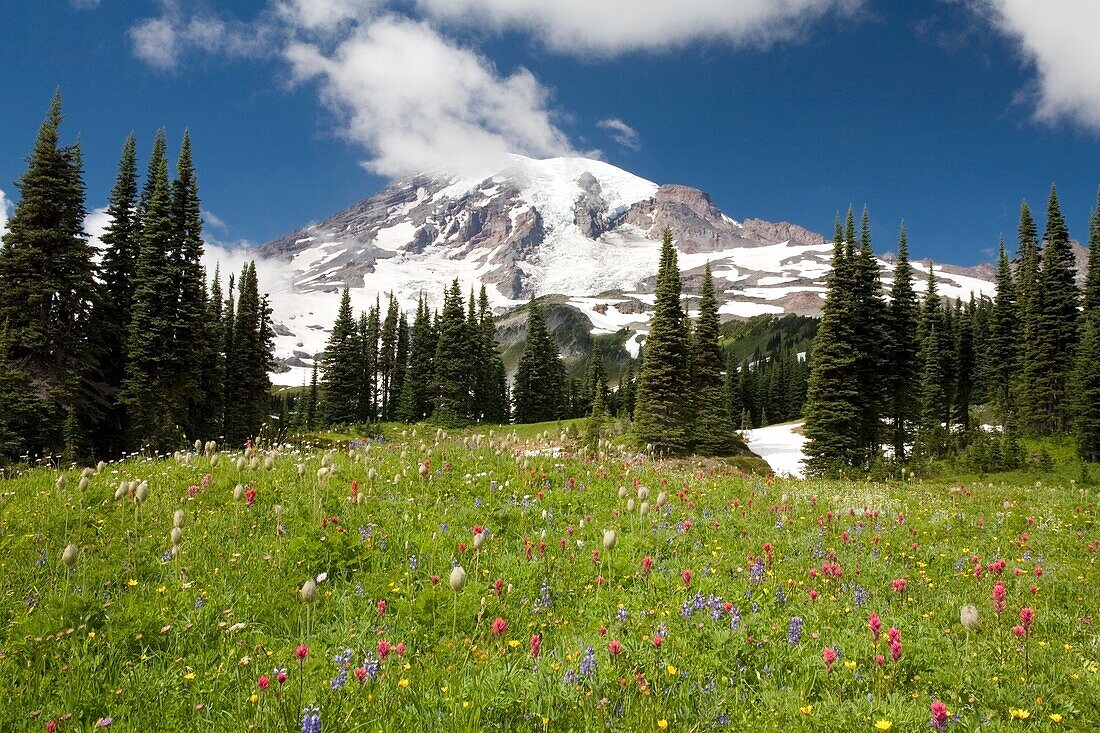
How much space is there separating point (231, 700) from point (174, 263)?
4120cm

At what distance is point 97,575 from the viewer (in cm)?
480

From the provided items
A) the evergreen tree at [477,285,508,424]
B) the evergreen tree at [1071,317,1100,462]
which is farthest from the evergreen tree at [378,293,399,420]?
the evergreen tree at [1071,317,1100,462]

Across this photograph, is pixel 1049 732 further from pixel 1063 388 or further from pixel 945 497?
pixel 1063 388

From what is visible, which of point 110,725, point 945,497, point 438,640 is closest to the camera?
point 110,725

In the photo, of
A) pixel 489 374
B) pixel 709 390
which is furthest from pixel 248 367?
pixel 709 390

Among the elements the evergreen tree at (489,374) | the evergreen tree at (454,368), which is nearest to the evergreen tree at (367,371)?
the evergreen tree at (454,368)

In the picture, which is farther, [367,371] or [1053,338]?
[367,371]

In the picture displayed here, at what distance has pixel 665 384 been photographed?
42.1 m

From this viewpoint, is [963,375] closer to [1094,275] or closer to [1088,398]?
[1094,275]

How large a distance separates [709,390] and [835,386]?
1298cm

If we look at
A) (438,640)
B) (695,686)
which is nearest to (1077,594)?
(695,686)

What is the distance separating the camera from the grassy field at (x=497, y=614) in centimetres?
330

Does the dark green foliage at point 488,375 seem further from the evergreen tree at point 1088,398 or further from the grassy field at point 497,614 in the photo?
the grassy field at point 497,614

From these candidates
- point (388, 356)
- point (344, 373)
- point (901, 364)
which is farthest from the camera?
point (388, 356)
